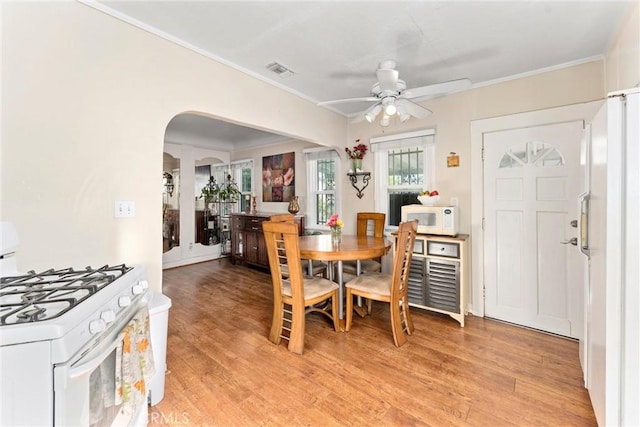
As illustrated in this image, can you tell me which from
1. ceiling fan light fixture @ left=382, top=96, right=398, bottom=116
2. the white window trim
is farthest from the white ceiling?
the white window trim

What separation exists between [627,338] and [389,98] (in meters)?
1.91

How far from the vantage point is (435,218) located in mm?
3004

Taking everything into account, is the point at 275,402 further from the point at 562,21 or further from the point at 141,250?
the point at 562,21

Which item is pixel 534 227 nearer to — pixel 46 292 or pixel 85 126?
pixel 46 292

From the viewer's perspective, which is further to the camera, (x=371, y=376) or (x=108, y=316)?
(x=371, y=376)

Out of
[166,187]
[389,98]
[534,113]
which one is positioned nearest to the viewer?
[389,98]

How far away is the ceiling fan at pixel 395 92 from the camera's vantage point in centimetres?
191

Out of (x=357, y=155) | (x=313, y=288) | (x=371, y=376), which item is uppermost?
(x=357, y=155)

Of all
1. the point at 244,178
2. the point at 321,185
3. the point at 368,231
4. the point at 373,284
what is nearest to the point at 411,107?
the point at 373,284

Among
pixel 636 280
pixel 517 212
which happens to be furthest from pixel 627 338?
pixel 517 212

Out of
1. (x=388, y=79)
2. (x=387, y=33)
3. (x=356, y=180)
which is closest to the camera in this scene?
(x=388, y=79)

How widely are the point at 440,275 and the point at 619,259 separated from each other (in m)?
1.71

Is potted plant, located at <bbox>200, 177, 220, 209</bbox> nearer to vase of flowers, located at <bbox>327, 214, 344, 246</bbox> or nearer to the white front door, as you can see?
vase of flowers, located at <bbox>327, 214, 344, 246</bbox>

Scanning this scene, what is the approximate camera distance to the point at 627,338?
122cm
